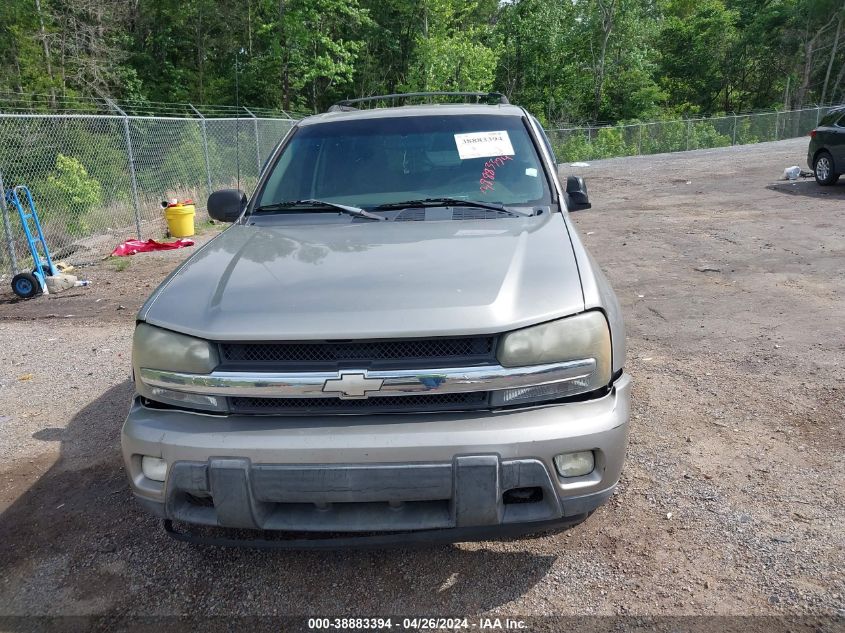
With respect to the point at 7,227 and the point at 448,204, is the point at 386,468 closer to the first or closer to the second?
the point at 448,204

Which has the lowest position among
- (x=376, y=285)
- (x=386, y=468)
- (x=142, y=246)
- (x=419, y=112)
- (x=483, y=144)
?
(x=142, y=246)

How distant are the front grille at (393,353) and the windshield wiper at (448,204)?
126 centimetres

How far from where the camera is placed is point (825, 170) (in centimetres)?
1413

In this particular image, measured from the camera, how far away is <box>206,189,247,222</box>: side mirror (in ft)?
12.9

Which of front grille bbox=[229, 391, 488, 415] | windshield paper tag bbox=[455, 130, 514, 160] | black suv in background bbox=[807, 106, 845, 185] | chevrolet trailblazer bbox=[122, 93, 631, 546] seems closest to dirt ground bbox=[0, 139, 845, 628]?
chevrolet trailblazer bbox=[122, 93, 631, 546]

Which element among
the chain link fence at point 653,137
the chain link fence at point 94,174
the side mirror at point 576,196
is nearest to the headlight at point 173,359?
the side mirror at point 576,196

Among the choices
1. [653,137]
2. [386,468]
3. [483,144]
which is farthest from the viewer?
[653,137]

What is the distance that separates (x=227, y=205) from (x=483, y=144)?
4.98 feet

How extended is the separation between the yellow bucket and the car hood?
29.7 feet

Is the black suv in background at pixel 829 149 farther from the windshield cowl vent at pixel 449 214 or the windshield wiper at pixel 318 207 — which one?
the windshield wiper at pixel 318 207

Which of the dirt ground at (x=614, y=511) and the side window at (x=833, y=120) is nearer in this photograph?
the dirt ground at (x=614, y=511)

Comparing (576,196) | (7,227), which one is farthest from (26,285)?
(576,196)

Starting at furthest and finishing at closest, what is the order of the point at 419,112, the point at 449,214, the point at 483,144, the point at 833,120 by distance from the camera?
the point at 833,120, the point at 419,112, the point at 483,144, the point at 449,214

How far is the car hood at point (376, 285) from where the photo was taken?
7.68 ft
